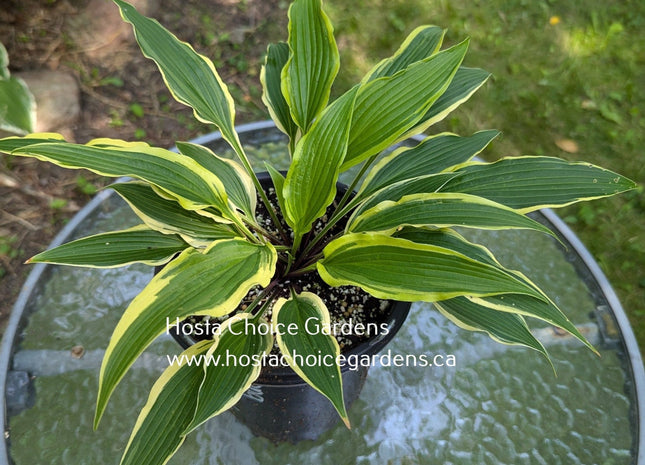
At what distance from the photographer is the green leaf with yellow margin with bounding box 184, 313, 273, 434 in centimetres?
68

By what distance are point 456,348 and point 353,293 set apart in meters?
0.38

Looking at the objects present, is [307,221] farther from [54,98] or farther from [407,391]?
[54,98]

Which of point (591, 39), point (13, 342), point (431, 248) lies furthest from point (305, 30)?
point (591, 39)

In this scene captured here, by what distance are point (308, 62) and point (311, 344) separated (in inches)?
17.6

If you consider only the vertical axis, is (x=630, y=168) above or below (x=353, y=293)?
above

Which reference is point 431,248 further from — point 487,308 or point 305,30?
point 305,30

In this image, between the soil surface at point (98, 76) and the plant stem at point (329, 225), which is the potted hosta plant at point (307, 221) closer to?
the plant stem at point (329, 225)

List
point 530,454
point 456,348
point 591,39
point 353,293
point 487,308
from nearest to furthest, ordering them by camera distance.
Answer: point 487,308, point 353,293, point 530,454, point 456,348, point 591,39

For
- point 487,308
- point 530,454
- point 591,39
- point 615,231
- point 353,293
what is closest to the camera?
point 487,308

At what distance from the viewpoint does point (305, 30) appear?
0.82m

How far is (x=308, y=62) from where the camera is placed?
84 centimetres

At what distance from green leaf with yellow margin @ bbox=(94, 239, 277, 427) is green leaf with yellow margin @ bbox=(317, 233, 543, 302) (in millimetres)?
107

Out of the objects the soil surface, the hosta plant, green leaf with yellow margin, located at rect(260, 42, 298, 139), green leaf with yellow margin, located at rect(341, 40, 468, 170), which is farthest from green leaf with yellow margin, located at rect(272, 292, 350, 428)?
the soil surface

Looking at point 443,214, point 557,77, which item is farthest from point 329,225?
point 557,77
